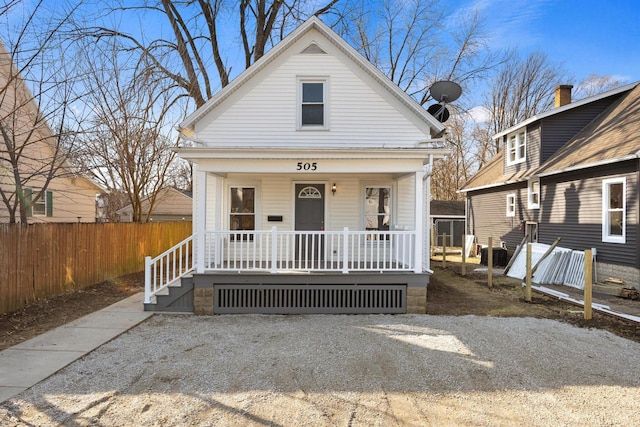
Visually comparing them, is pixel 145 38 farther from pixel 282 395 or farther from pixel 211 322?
pixel 282 395

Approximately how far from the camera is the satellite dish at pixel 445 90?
10.6 m

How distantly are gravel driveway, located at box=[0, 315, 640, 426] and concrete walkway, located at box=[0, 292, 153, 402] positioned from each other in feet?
0.66

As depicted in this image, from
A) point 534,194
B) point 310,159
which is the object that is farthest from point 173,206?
point 534,194

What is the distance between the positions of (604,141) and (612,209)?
2313 millimetres

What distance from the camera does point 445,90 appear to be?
1065cm

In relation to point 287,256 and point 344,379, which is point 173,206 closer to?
point 287,256

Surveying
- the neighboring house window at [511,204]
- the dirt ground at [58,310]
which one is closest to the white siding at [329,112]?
the dirt ground at [58,310]

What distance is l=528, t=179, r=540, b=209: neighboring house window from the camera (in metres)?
14.1

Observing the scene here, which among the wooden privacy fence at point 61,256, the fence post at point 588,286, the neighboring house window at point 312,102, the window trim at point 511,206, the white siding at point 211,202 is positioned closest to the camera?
the wooden privacy fence at point 61,256

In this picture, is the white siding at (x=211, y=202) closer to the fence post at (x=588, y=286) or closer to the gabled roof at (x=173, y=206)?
the fence post at (x=588, y=286)

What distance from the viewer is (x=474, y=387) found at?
4.27 meters

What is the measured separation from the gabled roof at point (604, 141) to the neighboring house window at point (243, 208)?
9633 mm

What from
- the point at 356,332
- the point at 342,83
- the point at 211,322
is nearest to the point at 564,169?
the point at 342,83

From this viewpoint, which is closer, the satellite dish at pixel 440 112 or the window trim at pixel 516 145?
the satellite dish at pixel 440 112
